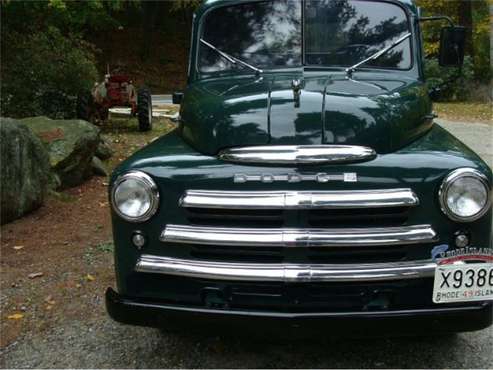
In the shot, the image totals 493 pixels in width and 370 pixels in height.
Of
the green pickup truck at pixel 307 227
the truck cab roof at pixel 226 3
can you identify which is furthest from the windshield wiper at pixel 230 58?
the green pickup truck at pixel 307 227

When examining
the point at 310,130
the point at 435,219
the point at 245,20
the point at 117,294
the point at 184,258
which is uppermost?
the point at 245,20

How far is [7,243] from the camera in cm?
570

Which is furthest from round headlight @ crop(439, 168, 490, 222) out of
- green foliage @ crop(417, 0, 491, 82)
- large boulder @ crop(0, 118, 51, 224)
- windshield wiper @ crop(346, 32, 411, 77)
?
green foliage @ crop(417, 0, 491, 82)

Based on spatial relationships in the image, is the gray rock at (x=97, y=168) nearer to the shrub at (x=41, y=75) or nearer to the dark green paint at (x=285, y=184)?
the shrub at (x=41, y=75)

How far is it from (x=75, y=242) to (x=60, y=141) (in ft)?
7.16

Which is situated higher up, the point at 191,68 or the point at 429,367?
the point at 191,68

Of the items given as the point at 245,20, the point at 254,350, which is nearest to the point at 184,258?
the point at 254,350

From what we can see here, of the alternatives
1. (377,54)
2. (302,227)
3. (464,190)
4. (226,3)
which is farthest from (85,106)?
(464,190)

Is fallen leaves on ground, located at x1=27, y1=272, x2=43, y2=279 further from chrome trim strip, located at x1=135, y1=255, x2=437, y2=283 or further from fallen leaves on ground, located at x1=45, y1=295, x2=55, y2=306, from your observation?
chrome trim strip, located at x1=135, y1=255, x2=437, y2=283

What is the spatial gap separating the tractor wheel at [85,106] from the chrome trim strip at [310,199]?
890 centimetres

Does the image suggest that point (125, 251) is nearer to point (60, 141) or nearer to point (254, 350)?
point (254, 350)

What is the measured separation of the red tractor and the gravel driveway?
26.1 ft

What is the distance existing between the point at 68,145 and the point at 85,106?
4205mm

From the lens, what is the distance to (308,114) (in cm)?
321
